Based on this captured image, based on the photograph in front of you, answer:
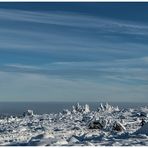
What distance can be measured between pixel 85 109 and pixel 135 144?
143ft

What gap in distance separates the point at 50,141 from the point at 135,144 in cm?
426

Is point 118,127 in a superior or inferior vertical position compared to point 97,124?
inferior

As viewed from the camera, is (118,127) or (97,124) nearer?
(118,127)

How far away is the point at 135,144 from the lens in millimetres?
21406

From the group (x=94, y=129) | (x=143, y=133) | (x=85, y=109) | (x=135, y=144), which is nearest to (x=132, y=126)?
(x=94, y=129)

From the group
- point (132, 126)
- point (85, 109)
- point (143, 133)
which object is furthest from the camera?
point (85, 109)

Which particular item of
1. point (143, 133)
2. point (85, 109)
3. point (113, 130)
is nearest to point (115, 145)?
point (143, 133)

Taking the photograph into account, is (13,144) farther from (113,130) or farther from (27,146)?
(113,130)

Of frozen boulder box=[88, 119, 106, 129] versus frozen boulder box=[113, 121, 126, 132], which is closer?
frozen boulder box=[113, 121, 126, 132]

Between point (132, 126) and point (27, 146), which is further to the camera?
point (132, 126)

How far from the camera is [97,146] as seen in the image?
2109 centimetres

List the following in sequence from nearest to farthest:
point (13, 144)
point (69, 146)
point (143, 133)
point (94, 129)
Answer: point (69, 146), point (13, 144), point (143, 133), point (94, 129)

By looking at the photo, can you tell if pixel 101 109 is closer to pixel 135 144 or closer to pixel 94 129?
pixel 94 129

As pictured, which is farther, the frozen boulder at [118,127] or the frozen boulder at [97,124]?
the frozen boulder at [97,124]
